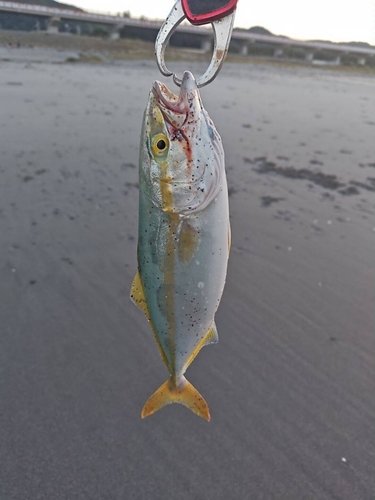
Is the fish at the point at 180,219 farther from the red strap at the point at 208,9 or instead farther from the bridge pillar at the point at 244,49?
the bridge pillar at the point at 244,49

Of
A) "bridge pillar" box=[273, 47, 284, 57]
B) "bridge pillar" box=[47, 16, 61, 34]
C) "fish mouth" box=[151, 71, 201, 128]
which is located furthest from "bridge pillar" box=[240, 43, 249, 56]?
"fish mouth" box=[151, 71, 201, 128]

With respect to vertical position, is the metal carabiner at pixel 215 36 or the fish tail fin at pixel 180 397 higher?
the metal carabiner at pixel 215 36

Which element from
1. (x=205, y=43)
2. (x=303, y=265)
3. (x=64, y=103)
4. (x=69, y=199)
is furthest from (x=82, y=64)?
(x=205, y=43)

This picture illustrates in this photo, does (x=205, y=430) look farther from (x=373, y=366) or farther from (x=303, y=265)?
(x=303, y=265)

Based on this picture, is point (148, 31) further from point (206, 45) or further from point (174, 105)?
point (174, 105)

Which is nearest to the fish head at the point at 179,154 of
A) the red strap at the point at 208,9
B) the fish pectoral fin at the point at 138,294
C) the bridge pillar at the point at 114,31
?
the red strap at the point at 208,9

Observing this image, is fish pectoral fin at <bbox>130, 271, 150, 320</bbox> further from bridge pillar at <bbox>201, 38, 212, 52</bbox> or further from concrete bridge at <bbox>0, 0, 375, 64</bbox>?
bridge pillar at <bbox>201, 38, 212, 52</bbox>

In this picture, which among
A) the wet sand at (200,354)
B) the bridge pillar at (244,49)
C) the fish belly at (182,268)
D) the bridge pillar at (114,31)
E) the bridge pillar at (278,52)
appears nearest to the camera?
the fish belly at (182,268)

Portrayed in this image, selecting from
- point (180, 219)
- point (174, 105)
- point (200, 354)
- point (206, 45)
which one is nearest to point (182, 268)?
point (180, 219)
